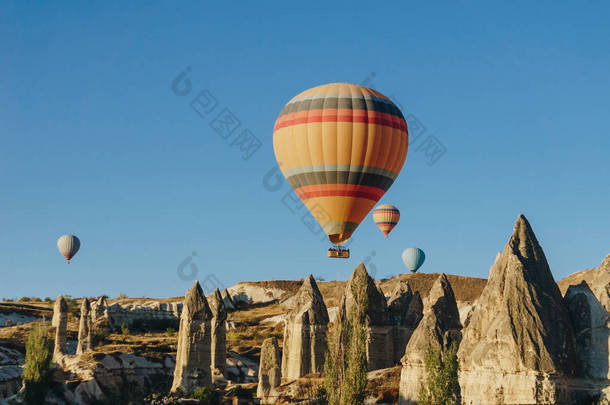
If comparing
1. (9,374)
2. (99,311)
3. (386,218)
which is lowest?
(9,374)

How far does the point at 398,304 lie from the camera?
4203 cm

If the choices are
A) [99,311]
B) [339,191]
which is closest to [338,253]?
[339,191]

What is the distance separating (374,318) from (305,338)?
4434 mm

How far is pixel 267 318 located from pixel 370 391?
6149 centimetres

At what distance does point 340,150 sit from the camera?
1773 inches

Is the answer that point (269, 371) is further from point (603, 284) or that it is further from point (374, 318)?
point (603, 284)

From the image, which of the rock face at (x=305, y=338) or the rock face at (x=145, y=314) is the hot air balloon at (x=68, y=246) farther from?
the rock face at (x=305, y=338)

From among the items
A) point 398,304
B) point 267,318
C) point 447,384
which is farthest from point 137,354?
point 267,318

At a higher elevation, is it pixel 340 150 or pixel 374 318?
pixel 340 150

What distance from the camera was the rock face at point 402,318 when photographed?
132 feet

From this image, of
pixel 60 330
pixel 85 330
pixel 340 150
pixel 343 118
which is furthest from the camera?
pixel 85 330

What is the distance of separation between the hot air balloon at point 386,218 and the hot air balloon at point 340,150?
44.4 meters

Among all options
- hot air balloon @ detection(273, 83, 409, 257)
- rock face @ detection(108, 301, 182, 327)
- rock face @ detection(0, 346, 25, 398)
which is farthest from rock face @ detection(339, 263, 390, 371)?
rock face @ detection(108, 301, 182, 327)

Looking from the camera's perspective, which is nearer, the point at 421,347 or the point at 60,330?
the point at 421,347
